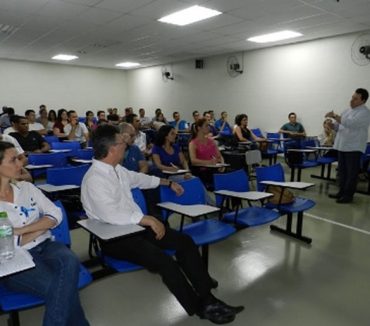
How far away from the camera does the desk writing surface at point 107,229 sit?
170cm

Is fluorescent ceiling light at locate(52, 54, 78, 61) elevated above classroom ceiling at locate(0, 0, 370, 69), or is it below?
above

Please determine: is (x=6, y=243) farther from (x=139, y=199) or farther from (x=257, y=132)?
(x=257, y=132)

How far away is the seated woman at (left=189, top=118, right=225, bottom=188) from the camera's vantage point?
3859 millimetres

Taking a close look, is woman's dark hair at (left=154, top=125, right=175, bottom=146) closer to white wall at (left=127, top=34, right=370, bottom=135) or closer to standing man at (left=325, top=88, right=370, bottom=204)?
standing man at (left=325, top=88, right=370, bottom=204)

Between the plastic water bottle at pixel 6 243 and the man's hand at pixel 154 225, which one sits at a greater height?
the plastic water bottle at pixel 6 243

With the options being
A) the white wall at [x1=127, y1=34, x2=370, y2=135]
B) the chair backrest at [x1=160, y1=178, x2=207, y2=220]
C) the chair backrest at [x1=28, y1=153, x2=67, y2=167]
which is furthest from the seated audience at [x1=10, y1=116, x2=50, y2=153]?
the white wall at [x1=127, y1=34, x2=370, y2=135]

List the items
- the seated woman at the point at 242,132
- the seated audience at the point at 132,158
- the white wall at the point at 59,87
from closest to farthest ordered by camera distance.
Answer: the seated audience at the point at 132,158 < the seated woman at the point at 242,132 < the white wall at the point at 59,87

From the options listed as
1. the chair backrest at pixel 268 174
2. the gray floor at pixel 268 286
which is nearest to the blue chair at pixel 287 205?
the chair backrest at pixel 268 174

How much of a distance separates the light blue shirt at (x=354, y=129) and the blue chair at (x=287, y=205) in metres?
1.66

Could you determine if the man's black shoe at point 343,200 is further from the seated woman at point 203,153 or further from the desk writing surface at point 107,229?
the desk writing surface at point 107,229

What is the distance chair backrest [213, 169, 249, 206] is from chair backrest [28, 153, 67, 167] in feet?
6.82

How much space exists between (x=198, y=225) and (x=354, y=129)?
3059mm

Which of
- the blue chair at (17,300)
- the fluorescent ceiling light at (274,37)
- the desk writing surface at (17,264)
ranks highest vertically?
the fluorescent ceiling light at (274,37)

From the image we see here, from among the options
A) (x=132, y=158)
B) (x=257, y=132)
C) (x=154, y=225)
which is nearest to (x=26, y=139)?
(x=132, y=158)
